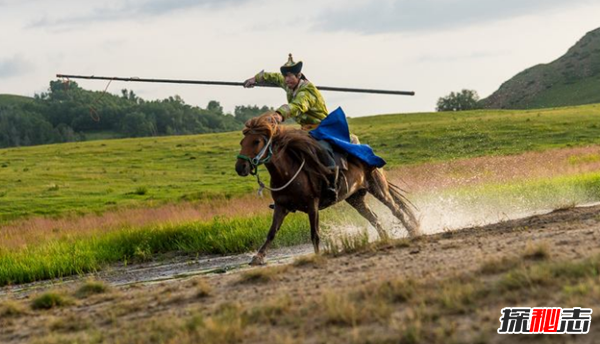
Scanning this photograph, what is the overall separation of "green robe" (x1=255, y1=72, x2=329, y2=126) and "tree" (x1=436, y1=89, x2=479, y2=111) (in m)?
100

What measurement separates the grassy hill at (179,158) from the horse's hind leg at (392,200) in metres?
16.8

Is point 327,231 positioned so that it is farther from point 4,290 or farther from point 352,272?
point 352,272

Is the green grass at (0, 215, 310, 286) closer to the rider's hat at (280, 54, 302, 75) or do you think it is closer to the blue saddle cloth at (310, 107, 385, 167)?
the blue saddle cloth at (310, 107, 385, 167)

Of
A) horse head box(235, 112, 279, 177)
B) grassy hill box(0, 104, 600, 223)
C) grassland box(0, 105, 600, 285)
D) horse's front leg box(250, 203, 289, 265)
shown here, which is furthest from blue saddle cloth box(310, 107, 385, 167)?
grassy hill box(0, 104, 600, 223)

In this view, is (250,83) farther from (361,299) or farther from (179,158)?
(179,158)

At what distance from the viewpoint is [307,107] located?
15023 millimetres

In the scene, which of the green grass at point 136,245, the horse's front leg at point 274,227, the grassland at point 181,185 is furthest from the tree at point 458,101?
the horse's front leg at point 274,227

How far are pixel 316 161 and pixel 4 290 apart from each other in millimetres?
7106

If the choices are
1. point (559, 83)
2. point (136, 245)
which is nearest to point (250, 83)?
point (136, 245)

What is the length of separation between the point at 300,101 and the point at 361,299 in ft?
22.9

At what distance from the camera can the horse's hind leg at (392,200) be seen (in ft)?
54.7

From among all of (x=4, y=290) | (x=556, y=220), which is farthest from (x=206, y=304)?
(x=4, y=290)

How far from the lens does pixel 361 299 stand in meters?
8.32

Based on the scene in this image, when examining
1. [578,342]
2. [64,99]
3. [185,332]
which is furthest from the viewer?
[64,99]
